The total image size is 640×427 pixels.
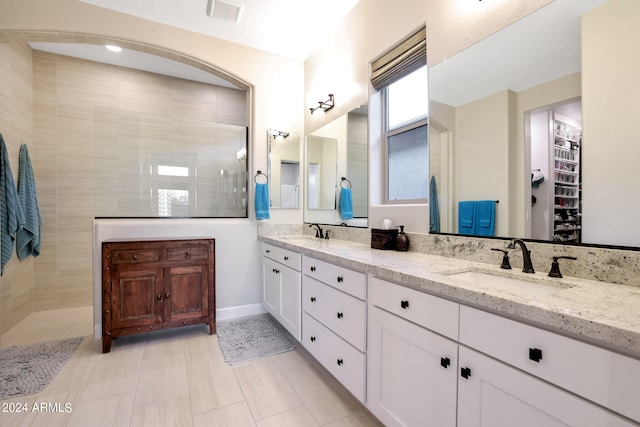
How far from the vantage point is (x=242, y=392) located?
1.80 m

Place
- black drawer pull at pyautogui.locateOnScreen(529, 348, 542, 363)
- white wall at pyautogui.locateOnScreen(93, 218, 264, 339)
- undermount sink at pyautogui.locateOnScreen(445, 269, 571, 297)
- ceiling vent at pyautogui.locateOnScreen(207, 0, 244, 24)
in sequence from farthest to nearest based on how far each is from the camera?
white wall at pyautogui.locateOnScreen(93, 218, 264, 339) < ceiling vent at pyautogui.locateOnScreen(207, 0, 244, 24) < undermount sink at pyautogui.locateOnScreen(445, 269, 571, 297) < black drawer pull at pyautogui.locateOnScreen(529, 348, 542, 363)

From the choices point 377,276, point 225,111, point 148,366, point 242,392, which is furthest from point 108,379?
point 225,111

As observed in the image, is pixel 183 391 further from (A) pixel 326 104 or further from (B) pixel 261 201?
(A) pixel 326 104

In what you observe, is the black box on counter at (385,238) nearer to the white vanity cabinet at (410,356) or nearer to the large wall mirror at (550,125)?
the large wall mirror at (550,125)

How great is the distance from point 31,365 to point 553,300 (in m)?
3.17

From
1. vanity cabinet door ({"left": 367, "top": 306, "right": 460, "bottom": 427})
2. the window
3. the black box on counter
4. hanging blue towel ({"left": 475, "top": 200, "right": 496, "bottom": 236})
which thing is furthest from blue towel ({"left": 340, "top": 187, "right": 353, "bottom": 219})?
vanity cabinet door ({"left": 367, "top": 306, "right": 460, "bottom": 427})

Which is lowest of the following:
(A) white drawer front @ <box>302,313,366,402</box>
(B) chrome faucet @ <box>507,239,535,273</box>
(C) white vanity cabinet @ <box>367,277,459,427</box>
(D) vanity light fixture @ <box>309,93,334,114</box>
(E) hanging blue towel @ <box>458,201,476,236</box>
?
(A) white drawer front @ <box>302,313,366,402</box>

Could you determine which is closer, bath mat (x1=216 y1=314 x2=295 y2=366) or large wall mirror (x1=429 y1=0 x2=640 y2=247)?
large wall mirror (x1=429 y1=0 x2=640 y2=247)

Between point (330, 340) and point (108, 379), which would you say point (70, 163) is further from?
point (330, 340)

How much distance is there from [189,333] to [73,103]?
2898 millimetres

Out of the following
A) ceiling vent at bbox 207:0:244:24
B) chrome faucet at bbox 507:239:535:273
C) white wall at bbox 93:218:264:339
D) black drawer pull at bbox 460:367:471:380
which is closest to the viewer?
black drawer pull at bbox 460:367:471:380

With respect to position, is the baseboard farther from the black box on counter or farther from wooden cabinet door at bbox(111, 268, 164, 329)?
the black box on counter

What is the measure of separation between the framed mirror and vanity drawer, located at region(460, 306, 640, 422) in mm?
2512

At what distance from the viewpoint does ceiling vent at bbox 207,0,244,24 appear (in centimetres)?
243
